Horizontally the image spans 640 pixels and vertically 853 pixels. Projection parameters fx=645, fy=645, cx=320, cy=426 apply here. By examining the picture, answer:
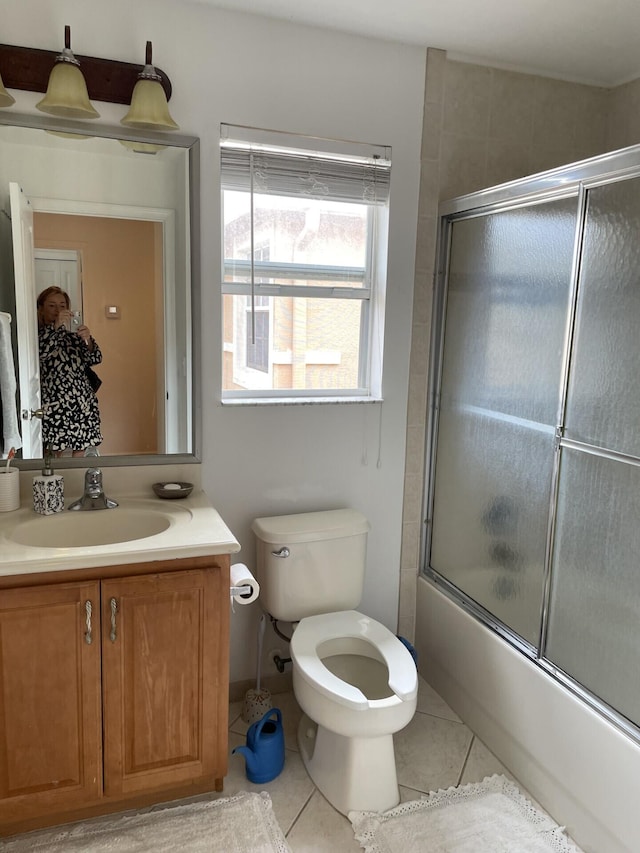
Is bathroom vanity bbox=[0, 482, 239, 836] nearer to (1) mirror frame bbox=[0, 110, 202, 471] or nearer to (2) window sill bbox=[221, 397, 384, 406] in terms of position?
(1) mirror frame bbox=[0, 110, 202, 471]

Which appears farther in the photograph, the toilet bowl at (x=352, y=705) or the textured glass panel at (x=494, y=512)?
the textured glass panel at (x=494, y=512)

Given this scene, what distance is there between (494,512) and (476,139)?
1.41 meters

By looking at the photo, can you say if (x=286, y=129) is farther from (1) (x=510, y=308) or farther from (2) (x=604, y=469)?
(2) (x=604, y=469)

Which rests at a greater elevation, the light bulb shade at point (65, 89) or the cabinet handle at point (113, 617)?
the light bulb shade at point (65, 89)

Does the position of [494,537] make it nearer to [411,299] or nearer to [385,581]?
[385,581]

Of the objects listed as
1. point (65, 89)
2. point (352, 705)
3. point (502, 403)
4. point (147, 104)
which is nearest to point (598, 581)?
point (502, 403)

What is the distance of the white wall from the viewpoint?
2.00 metres

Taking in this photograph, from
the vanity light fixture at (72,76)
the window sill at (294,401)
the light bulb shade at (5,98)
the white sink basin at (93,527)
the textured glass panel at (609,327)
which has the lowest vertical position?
the white sink basin at (93,527)

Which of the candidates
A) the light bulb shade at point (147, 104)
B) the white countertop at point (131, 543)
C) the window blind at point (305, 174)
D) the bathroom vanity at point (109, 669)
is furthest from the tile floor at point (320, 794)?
the light bulb shade at point (147, 104)

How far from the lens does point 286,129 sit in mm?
2207

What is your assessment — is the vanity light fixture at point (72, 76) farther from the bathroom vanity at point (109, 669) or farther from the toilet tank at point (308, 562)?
the toilet tank at point (308, 562)

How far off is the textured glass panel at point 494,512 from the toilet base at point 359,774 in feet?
1.94

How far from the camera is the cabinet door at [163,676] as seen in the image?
5.77 ft

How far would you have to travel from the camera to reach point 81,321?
2.07 metres
